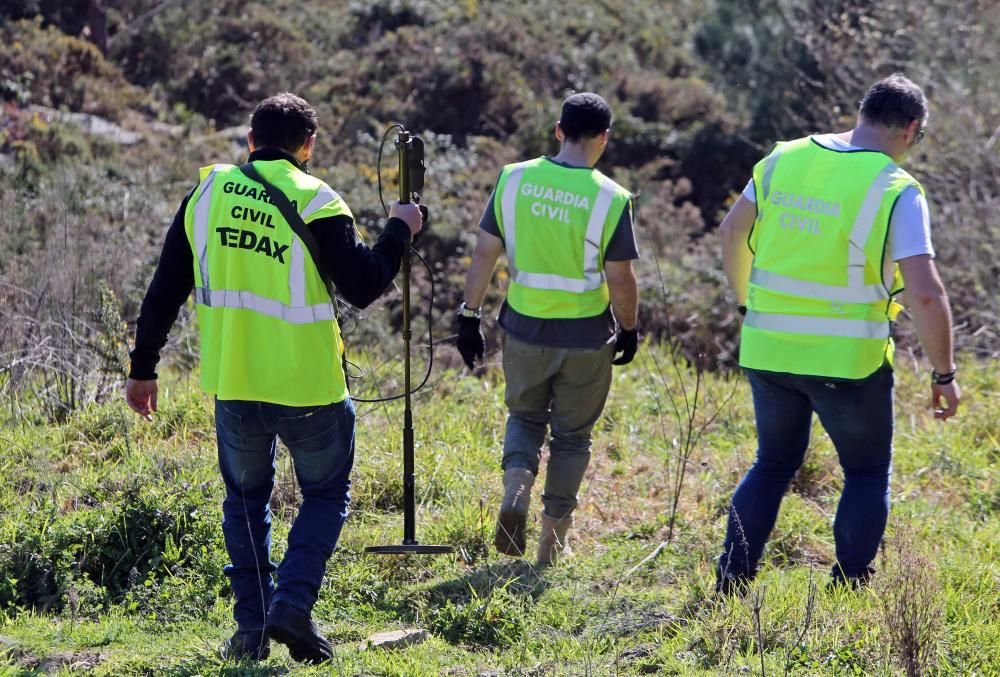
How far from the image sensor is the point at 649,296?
9.78 meters

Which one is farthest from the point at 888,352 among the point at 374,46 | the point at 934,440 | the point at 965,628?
the point at 374,46

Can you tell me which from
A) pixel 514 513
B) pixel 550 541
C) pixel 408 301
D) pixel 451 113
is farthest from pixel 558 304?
pixel 451 113

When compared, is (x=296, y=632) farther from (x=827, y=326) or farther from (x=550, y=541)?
(x=827, y=326)

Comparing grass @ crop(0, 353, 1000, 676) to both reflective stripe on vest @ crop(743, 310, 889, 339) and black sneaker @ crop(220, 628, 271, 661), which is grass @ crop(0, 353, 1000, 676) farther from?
reflective stripe on vest @ crop(743, 310, 889, 339)

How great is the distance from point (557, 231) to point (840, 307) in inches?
45.6

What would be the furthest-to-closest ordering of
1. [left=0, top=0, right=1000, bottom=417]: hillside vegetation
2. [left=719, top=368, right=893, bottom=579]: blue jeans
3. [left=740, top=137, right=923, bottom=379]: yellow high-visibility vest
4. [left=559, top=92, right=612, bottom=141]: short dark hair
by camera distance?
[left=0, top=0, right=1000, bottom=417]: hillside vegetation, [left=559, top=92, right=612, bottom=141]: short dark hair, [left=719, top=368, right=893, bottom=579]: blue jeans, [left=740, top=137, right=923, bottom=379]: yellow high-visibility vest

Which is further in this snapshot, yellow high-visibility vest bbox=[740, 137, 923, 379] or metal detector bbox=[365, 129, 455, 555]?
metal detector bbox=[365, 129, 455, 555]

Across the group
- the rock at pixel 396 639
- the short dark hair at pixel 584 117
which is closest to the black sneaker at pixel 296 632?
the rock at pixel 396 639

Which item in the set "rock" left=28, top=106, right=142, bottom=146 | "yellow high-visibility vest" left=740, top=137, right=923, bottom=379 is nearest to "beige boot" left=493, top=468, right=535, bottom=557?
"yellow high-visibility vest" left=740, top=137, right=923, bottom=379

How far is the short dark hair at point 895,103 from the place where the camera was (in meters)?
3.99

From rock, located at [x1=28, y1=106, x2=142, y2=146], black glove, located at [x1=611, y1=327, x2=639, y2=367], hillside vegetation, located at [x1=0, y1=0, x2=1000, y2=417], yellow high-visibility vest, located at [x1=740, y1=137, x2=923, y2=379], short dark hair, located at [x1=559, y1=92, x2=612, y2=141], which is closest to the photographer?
yellow high-visibility vest, located at [x1=740, y1=137, x2=923, y2=379]

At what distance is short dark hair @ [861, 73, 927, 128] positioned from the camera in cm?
399

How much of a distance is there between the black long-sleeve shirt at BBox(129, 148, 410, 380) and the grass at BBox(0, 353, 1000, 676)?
39.9 inches

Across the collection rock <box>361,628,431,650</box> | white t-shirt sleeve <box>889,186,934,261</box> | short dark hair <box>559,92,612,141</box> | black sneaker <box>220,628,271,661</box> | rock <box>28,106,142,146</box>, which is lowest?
rock <box>361,628,431,650</box>
